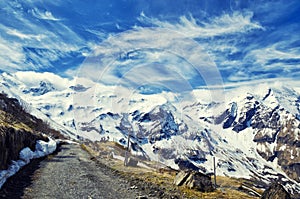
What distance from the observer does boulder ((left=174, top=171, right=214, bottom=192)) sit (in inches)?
1164

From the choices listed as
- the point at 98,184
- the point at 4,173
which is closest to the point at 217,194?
the point at 98,184

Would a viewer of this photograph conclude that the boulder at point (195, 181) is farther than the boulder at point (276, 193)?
Yes

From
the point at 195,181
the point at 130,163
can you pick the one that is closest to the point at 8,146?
the point at 195,181

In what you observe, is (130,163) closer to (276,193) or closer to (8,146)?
(8,146)

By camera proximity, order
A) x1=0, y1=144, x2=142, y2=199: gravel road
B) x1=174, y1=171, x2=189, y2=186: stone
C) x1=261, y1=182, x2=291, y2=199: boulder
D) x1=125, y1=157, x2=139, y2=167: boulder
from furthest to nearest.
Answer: x1=125, y1=157, x2=139, y2=167: boulder → x1=174, y1=171, x2=189, y2=186: stone → x1=0, y1=144, x2=142, y2=199: gravel road → x1=261, y1=182, x2=291, y2=199: boulder

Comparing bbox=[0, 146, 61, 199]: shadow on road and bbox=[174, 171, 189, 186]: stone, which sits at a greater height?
bbox=[174, 171, 189, 186]: stone

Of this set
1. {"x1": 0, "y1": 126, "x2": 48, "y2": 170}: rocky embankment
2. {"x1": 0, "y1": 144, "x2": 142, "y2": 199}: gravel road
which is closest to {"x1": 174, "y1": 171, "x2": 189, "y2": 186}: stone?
{"x1": 0, "y1": 144, "x2": 142, "y2": 199}: gravel road

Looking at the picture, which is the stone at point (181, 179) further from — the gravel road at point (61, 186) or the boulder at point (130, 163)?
the boulder at point (130, 163)

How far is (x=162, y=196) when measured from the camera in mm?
27453

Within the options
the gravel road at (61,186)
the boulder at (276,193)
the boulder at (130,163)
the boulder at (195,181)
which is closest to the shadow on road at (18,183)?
the gravel road at (61,186)

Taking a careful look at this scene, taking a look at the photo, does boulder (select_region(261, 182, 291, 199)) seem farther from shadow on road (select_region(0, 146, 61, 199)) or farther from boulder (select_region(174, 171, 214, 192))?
shadow on road (select_region(0, 146, 61, 199))

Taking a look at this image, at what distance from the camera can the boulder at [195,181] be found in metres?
29.6

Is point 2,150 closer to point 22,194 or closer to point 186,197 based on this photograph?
point 22,194

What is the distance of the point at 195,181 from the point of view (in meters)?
29.7
